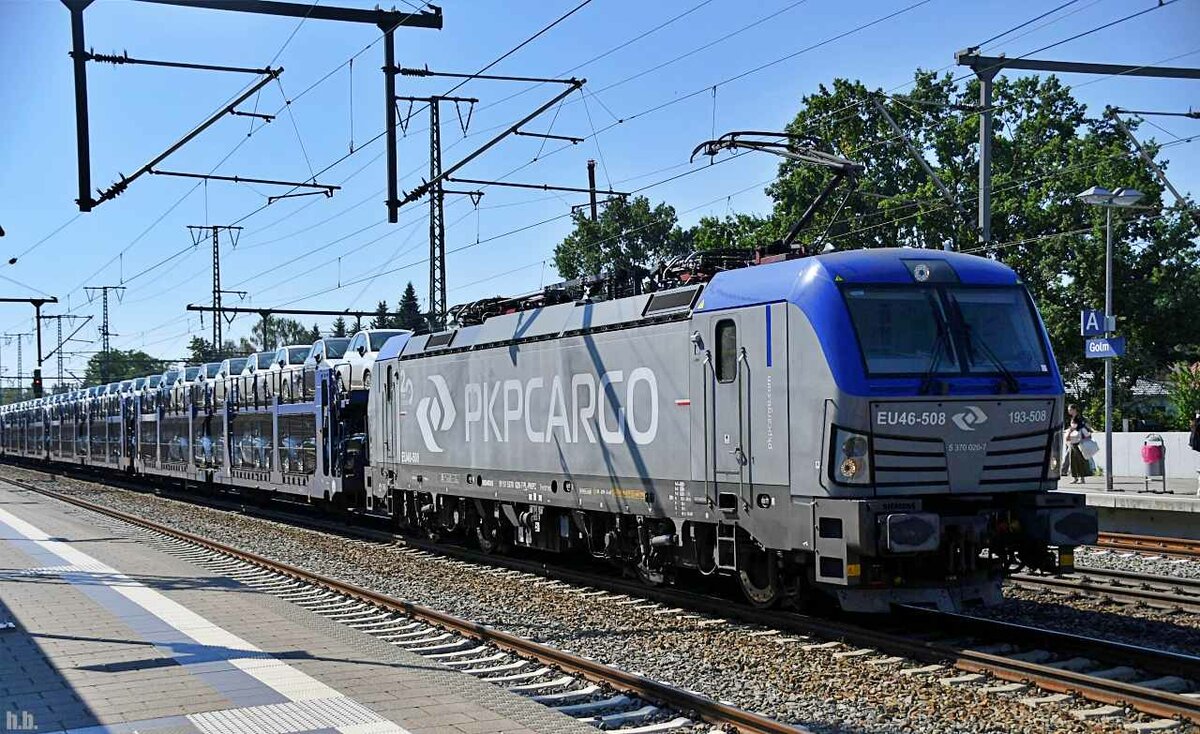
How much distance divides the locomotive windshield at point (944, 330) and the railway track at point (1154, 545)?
6.67 metres

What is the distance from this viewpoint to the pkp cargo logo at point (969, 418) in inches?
417

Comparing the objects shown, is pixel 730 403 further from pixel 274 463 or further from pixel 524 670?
pixel 274 463

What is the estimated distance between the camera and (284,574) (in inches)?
647

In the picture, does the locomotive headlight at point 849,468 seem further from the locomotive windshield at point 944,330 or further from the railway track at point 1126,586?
the railway track at point 1126,586

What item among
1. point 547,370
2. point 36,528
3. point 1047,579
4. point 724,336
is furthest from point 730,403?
point 36,528

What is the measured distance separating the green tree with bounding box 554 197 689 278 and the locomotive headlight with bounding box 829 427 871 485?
198ft

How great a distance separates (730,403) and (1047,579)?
193 inches

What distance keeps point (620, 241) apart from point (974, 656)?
232ft

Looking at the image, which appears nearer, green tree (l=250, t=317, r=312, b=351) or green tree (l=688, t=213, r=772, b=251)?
green tree (l=688, t=213, r=772, b=251)

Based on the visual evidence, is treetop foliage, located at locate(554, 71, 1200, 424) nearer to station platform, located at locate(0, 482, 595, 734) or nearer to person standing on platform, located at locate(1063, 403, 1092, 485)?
person standing on platform, located at locate(1063, 403, 1092, 485)

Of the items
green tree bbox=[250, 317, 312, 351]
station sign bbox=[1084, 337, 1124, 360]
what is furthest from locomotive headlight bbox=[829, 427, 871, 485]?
green tree bbox=[250, 317, 312, 351]

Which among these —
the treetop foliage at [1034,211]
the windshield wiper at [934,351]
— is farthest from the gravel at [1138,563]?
the treetop foliage at [1034,211]

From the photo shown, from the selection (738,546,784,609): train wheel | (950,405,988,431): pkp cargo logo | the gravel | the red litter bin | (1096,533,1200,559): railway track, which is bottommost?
the gravel

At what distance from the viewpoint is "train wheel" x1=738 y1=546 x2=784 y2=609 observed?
11.6 m
